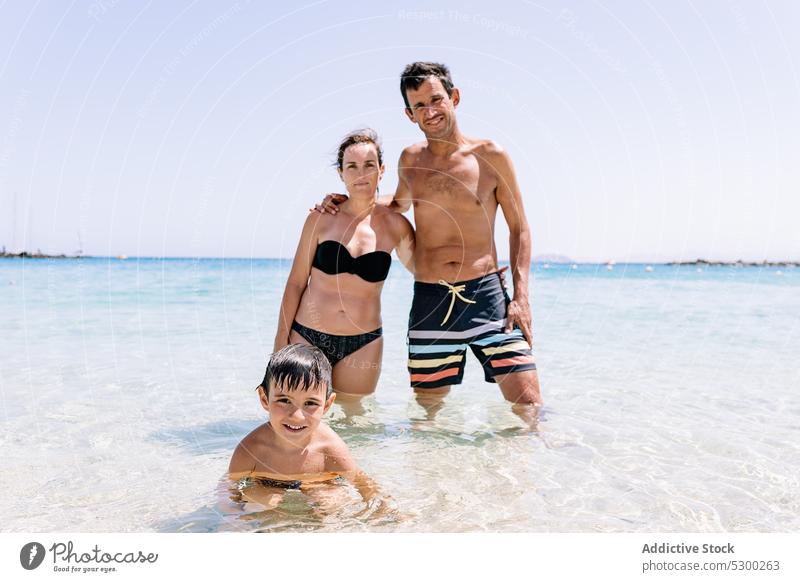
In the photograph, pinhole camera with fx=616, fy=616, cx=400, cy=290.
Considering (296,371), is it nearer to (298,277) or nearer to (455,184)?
(298,277)

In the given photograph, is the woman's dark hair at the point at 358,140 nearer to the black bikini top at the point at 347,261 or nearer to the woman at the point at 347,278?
the woman at the point at 347,278

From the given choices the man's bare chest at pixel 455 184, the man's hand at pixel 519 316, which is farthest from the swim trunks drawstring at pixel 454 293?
the man's bare chest at pixel 455 184

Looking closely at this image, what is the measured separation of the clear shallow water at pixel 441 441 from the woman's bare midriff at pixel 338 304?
1.01 m

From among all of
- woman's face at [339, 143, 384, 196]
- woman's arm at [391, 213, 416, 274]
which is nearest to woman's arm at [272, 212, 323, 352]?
woman's face at [339, 143, 384, 196]

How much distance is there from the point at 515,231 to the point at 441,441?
1878 mm

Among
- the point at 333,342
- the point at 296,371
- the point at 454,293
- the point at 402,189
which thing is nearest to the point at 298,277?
the point at 333,342

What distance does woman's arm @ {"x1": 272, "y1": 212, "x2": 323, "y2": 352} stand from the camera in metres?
4.87

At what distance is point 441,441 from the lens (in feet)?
16.8

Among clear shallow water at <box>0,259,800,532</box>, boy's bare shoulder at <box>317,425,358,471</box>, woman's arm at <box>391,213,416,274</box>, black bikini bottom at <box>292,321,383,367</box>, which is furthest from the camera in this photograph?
woman's arm at <box>391,213,416,274</box>

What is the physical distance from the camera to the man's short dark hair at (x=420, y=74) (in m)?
4.87

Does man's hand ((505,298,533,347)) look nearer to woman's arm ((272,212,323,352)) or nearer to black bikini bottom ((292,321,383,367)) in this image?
black bikini bottom ((292,321,383,367))

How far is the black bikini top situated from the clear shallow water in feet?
4.65
